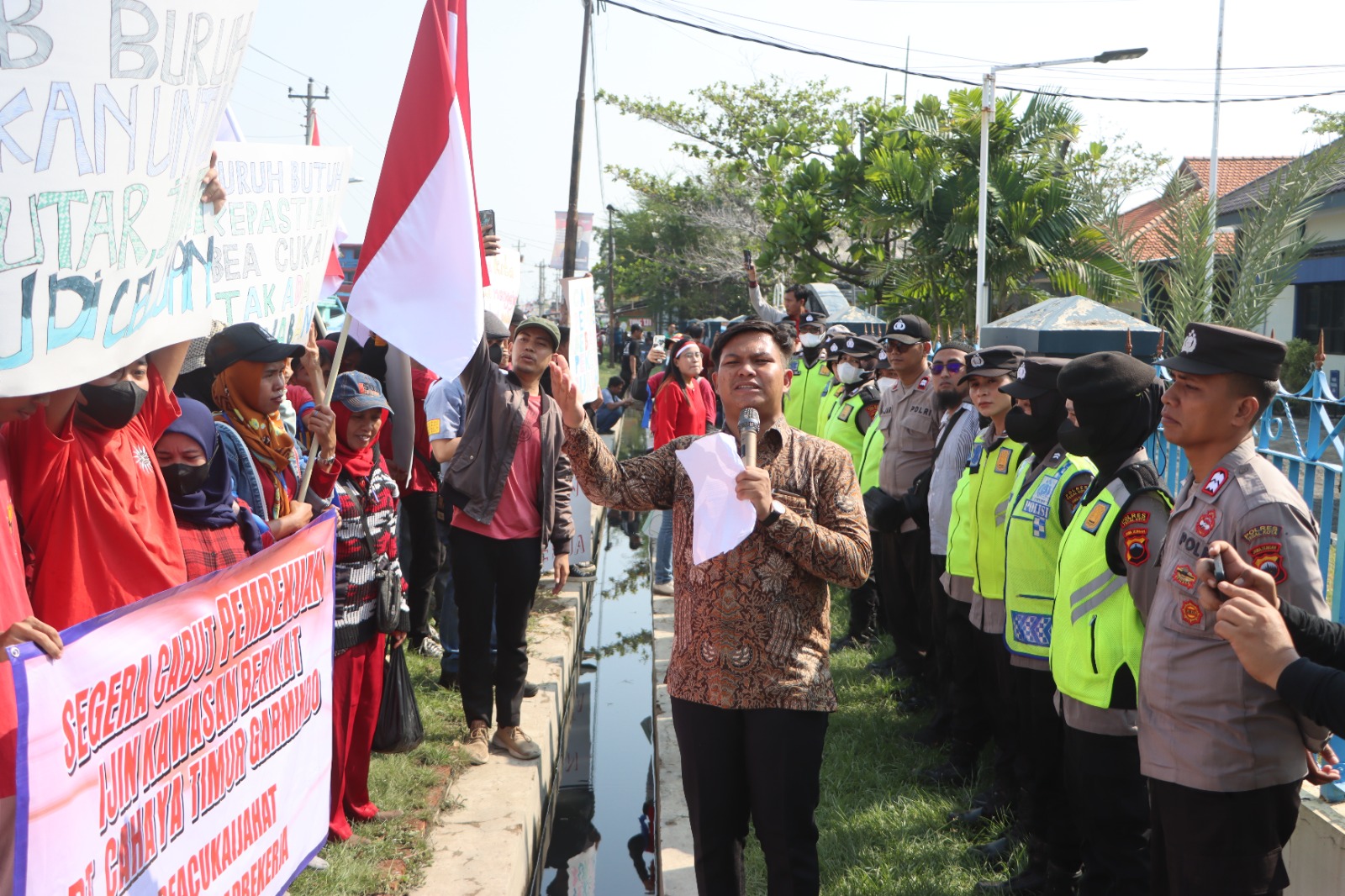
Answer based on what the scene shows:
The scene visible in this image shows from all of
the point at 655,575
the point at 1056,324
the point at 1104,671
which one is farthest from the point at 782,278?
the point at 1104,671

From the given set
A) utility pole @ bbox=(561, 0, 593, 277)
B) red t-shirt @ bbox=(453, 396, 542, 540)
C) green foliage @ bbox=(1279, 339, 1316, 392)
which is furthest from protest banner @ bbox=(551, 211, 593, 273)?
red t-shirt @ bbox=(453, 396, 542, 540)

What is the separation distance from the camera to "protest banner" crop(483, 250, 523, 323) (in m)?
6.46

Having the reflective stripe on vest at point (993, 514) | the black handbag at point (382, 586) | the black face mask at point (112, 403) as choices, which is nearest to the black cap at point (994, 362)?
the reflective stripe on vest at point (993, 514)

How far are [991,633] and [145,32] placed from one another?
3820 millimetres

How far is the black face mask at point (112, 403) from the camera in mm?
2795

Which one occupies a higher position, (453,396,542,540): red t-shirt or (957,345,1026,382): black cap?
(957,345,1026,382): black cap

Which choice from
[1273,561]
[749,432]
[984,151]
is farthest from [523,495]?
[984,151]

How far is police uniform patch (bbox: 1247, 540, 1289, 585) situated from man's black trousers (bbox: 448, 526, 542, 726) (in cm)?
353

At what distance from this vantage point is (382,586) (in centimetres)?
444

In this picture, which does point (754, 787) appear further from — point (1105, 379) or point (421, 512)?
point (421, 512)

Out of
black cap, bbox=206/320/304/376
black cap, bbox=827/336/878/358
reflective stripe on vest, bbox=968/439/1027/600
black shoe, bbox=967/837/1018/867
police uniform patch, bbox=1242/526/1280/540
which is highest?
black cap, bbox=827/336/878/358

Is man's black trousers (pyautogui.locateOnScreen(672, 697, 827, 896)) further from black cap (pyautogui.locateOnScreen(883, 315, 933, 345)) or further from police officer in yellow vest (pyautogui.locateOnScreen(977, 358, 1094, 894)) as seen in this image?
black cap (pyautogui.locateOnScreen(883, 315, 933, 345))

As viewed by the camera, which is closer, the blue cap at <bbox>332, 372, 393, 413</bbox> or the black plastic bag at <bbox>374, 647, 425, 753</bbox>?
the blue cap at <bbox>332, 372, 393, 413</bbox>

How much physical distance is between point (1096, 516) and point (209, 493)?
277 cm
